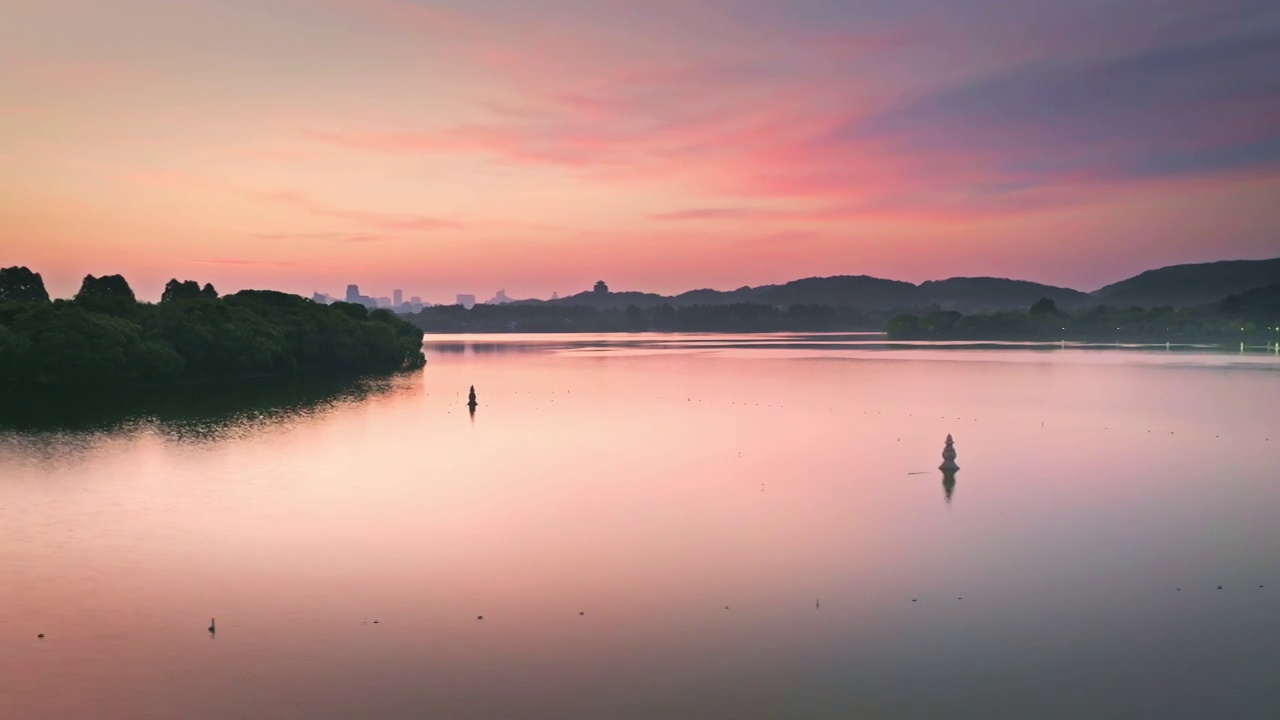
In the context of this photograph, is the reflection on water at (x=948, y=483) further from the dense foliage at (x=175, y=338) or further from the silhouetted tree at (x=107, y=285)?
the silhouetted tree at (x=107, y=285)

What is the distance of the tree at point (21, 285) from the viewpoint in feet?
369

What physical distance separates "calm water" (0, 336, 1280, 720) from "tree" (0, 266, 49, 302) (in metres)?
77.8

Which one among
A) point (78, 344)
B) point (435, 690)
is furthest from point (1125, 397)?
point (78, 344)

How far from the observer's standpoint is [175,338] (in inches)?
3393

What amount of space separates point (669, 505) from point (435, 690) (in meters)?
16.2

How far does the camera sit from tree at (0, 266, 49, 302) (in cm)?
11244

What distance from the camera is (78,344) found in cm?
7269

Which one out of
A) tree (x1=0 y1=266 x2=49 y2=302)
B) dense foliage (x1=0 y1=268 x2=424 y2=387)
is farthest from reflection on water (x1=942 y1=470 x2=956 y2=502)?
tree (x1=0 y1=266 x2=49 y2=302)

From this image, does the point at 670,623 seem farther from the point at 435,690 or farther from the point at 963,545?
the point at 963,545

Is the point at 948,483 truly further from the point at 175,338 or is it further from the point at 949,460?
the point at 175,338

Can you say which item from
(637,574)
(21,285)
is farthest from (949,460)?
(21,285)

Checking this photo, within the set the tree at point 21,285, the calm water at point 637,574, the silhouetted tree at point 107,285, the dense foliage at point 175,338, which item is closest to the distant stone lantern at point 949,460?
the calm water at point 637,574

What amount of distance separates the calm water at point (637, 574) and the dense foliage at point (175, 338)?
26.3m

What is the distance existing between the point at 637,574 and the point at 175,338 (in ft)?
255
